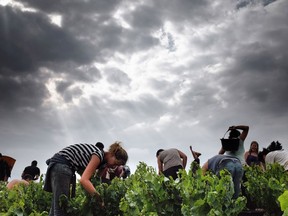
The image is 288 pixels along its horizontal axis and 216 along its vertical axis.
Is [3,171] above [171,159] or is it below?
→ above

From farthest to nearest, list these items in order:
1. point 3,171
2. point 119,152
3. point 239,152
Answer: point 3,171 → point 239,152 → point 119,152

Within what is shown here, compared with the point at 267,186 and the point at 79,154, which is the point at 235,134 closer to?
the point at 267,186

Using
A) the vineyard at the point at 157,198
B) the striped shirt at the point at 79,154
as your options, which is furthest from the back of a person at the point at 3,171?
the striped shirt at the point at 79,154

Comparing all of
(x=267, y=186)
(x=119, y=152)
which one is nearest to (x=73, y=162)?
(x=119, y=152)

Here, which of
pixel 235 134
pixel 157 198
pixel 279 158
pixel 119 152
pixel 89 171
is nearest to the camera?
pixel 89 171

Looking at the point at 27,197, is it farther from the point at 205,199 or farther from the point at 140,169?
the point at 205,199

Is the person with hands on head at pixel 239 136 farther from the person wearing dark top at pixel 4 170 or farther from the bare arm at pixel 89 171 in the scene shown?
the person wearing dark top at pixel 4 170

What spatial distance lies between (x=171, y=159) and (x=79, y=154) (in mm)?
4329

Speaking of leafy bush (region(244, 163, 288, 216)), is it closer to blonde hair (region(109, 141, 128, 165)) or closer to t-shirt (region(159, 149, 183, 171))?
t-shirt (region(159, 149, 183, 171))

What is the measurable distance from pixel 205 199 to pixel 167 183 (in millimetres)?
640

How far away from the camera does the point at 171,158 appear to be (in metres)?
9.61

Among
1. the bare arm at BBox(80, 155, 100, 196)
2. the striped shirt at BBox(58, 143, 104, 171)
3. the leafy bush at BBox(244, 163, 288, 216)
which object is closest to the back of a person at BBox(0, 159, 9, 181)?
the leafy bush at BBox(244, 163, 288, 216)

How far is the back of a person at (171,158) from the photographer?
9.52 meters

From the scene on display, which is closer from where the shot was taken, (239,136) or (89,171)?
(89,171)
